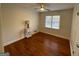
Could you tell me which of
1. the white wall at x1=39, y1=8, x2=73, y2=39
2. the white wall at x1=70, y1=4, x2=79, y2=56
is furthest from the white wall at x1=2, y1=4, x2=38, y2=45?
the white wall at x1=70, y1=4, x2=79, y2=56

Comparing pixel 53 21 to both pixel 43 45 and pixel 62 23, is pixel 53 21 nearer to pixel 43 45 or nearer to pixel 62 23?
pixel 62 23

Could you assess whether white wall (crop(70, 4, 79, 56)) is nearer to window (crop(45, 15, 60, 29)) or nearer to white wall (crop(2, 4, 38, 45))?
window (crop(45, 15, 60, 29))

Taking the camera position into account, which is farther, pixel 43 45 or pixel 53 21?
pixel 43 45

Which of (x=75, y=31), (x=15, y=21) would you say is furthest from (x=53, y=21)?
(x=15, y=21)

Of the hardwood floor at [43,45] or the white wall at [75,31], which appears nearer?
the white wall at [75,31]

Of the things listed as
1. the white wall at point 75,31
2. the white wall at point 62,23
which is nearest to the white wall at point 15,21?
the white wall at point 62,23

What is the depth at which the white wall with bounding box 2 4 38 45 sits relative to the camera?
75cm

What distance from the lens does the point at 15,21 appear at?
794 millimetres

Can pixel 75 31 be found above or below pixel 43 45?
above

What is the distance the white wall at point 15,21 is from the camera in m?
0.75

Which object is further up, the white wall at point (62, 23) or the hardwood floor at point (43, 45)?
the white wall at point (62, 23)

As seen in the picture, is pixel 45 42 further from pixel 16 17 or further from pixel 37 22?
pixel 16 17

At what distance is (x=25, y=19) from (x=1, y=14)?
223 millimetres

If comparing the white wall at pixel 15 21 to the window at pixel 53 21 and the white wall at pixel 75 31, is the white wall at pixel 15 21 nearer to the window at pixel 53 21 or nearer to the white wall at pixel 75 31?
the window at pixel 53 21
